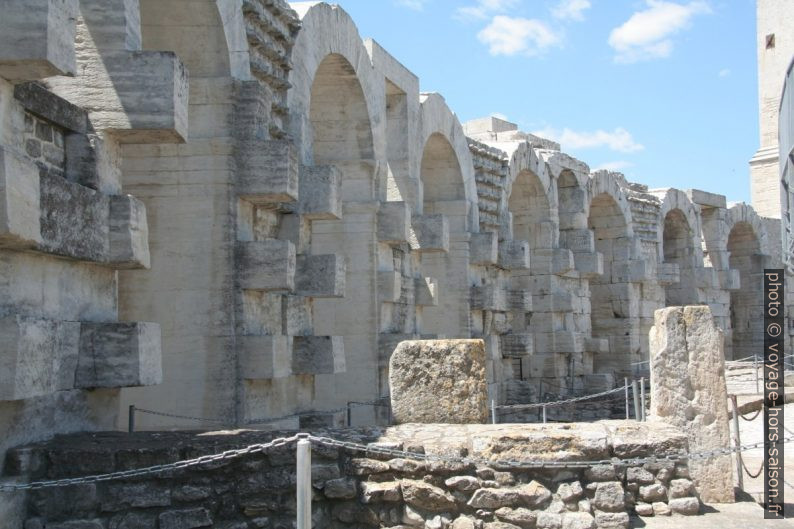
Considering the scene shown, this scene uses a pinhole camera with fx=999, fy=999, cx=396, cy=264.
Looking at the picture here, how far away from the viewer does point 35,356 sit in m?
4.87

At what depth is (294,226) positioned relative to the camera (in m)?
8.39

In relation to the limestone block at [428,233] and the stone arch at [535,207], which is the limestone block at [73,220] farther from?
the stone arch at [535,207]

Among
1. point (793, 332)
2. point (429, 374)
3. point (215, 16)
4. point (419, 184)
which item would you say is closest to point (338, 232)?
point (419, 184)

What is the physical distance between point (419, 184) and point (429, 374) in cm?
599

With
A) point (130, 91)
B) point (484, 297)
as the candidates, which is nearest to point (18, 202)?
point (130, 91)

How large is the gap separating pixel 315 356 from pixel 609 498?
10.5 ft

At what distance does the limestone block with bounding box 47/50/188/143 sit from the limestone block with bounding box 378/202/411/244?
488 cm

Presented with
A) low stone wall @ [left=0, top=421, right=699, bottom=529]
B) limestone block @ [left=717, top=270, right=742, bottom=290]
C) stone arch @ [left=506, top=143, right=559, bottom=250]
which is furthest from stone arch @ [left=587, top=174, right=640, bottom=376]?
low stone wall @ [left=0, top=421, right=699, bottom=529]

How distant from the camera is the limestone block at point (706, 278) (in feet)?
66.5

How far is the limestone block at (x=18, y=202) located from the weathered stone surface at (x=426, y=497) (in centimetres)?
234

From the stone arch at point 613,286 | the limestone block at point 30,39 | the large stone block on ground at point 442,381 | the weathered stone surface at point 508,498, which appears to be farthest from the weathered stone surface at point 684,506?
the stone arch at point 613,286

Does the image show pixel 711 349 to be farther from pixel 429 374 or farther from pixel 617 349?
pixel 617 349

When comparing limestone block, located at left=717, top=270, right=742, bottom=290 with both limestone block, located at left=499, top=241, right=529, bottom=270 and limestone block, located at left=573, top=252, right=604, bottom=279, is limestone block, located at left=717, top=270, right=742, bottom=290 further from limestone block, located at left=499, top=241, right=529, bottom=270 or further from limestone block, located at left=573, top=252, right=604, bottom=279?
limestone block, located at left=499, top=241, right=529, bottom=270

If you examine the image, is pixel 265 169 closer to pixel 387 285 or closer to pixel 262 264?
pixel 262 264
